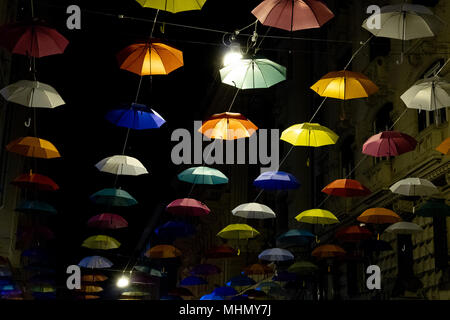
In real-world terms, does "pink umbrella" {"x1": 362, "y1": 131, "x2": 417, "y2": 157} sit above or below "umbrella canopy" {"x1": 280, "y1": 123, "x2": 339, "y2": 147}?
below

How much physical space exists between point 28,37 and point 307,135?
19.9 feet

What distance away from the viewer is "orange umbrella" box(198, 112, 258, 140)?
13133 mm

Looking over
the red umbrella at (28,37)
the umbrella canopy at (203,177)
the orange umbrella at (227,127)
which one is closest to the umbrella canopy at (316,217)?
the umbrella canopy at (203,177)

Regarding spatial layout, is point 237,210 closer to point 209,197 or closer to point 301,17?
point 301,17

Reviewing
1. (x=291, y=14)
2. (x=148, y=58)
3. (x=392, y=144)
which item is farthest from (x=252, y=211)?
(x=291, y=14)

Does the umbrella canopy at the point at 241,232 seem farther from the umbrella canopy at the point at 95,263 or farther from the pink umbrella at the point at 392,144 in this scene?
the umbrella canopy at the point at 95,263

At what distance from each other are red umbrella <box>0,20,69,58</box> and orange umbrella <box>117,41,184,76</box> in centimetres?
125

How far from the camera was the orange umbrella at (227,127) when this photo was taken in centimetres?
1313

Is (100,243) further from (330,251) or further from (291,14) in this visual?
(291,14)

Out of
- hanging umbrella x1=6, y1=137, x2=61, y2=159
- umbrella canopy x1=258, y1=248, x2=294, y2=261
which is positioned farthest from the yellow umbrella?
hanging umbrella x1=6, y1=137, x2=61, y2=159

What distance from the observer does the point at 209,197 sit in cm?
3731

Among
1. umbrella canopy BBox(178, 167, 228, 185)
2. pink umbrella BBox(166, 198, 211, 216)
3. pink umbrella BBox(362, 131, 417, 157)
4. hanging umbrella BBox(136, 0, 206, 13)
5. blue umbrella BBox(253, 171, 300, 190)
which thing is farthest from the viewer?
pink umbrella BBox(166, 198, 211, 216)

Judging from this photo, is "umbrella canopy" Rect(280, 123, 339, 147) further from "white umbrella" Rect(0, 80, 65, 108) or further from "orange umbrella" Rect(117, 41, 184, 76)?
"white umbrella" Rect(0, 80, 65, 108)

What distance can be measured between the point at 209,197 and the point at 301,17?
27719 millimetres
